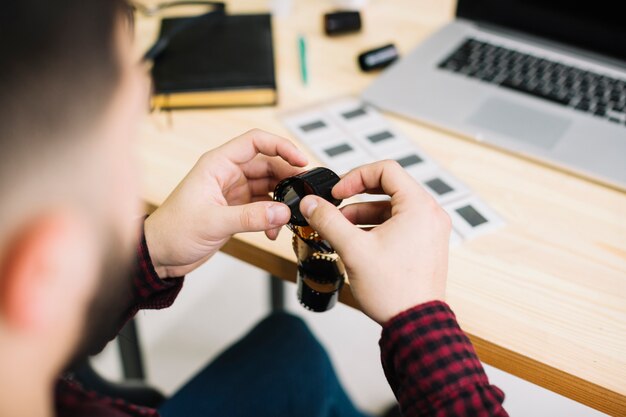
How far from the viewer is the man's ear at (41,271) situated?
32 cm

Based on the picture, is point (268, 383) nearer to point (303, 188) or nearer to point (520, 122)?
point (303, 188)

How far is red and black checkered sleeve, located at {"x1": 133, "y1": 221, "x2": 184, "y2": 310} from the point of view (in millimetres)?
638

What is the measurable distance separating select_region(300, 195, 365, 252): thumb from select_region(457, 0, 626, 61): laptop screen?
1.94ft

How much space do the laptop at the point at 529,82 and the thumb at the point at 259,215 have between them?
332mm

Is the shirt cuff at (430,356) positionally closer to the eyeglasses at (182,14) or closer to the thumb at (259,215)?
the thumb at (259,215)

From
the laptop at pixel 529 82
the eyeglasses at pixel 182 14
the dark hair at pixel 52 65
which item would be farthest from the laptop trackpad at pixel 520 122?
the dark hair at pixel 52 65

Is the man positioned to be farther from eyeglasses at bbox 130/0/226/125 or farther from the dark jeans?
eyeglasses at bbox 130/0/226/125

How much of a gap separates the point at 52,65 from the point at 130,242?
0.18 m

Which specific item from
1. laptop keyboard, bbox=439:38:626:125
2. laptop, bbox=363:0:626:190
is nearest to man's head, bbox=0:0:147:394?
laptop, bbox=363:0:626:190

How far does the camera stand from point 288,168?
675 mm

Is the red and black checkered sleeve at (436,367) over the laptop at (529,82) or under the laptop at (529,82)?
under

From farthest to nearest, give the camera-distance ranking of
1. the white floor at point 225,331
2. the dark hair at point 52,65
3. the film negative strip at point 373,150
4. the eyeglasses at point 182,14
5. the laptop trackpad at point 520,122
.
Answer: the white floor at point 225,331
the eyeglasses at point 182,14
the laptop trackpad at point 520,122
the film negative strip at point 373,150
the dark hair at point 52,65

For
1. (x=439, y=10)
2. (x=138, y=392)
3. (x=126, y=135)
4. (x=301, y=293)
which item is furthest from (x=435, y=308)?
(x=439, y=10)

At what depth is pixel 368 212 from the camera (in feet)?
2.03
